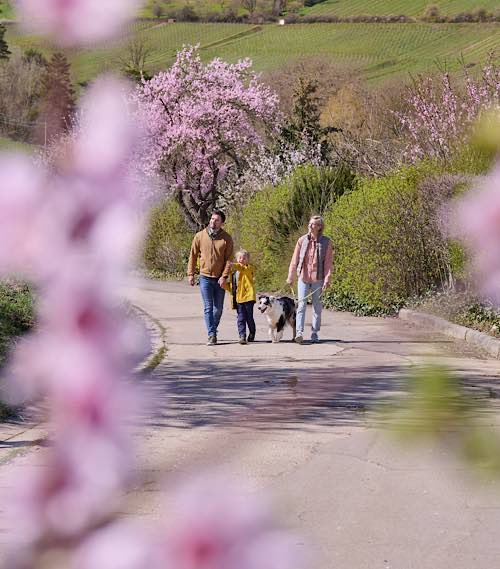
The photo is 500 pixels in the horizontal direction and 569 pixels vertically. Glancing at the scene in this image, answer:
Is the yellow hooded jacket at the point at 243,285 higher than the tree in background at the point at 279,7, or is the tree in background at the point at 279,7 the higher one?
the tree in background at the point at 279,7

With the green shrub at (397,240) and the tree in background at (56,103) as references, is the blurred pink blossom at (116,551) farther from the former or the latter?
the green shrub at (397,240)

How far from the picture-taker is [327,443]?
9148 mm

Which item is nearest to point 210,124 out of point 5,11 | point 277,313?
point 277,313

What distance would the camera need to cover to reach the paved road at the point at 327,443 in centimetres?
62

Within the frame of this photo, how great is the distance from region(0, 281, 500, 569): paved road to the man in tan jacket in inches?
23.3

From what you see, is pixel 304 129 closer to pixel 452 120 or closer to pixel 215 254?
pixel 215 254

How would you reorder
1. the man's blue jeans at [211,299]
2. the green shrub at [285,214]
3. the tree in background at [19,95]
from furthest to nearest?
the green shrub at [285,214] → the man's blue jeans at [211,299] → the tree in background at [19,95]

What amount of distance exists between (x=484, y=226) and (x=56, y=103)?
20 centimetres

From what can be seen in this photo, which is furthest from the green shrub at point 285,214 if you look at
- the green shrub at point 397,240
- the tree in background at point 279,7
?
the tree in background at point 279,7

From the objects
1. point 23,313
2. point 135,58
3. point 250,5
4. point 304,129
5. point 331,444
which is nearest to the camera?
point 135,58

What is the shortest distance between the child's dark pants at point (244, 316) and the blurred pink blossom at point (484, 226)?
625 inches

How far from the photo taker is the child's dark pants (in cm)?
1653

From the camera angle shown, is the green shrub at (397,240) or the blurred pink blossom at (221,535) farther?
the green shrub at (397,240)

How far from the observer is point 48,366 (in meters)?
0.41
